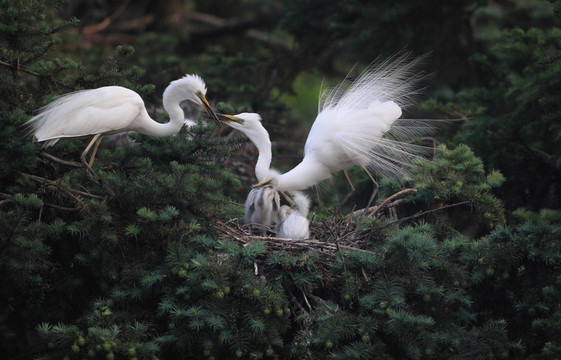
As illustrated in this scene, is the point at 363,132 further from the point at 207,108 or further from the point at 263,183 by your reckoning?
the point at 207,108

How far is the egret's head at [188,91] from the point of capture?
4109 mm

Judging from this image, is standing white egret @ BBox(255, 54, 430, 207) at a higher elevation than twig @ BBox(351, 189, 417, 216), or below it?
higher

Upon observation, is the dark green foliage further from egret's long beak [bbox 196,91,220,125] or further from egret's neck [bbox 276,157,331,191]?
egret's long beak [bbox 196,91,220,125]

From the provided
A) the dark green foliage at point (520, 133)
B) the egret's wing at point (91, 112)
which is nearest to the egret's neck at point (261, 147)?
the egret's wing at point (91, 112)

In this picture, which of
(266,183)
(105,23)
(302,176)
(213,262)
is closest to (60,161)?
(213,262)

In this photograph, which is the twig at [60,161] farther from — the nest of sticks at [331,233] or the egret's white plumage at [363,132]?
the egret's white plumage at [363,132]

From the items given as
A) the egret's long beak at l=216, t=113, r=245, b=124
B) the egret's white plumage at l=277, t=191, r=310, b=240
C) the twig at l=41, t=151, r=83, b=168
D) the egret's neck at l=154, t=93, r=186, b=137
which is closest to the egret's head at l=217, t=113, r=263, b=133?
the egret's long beak at l=216, t=113, r=245, b=124

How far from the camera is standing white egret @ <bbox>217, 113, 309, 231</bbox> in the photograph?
409 centimetres

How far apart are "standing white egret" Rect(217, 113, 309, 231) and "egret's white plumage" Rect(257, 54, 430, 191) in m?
0.08

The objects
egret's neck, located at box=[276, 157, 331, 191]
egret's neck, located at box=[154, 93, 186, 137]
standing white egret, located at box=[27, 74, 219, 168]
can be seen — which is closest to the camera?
standing white egret, located at box=[27, 74, 219, 168]

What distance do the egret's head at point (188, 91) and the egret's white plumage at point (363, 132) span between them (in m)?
0.65

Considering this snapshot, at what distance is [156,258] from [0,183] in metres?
1.00

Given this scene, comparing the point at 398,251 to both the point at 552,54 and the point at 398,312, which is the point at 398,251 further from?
the point at 552,54

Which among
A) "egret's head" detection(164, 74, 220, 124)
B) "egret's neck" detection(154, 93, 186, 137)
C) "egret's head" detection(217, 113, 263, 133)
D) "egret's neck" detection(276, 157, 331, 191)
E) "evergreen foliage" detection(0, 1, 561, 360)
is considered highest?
"egret's head" detection(164, 74, 220, 124)
